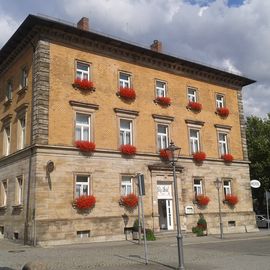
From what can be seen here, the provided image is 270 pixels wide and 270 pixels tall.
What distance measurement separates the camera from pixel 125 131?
27609 millimetres

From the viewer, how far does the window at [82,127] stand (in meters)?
25.5

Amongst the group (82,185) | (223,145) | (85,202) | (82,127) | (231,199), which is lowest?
(85,202)

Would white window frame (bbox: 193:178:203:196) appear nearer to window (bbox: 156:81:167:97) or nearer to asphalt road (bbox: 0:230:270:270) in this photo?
window (bbox: 156:81:167:97)

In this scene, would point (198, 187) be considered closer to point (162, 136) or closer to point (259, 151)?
point (162, 136)

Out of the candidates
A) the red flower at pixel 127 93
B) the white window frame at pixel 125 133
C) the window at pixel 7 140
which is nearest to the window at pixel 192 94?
the red flower at pixel 127 93

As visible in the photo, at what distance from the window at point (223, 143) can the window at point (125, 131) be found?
8.72 metres

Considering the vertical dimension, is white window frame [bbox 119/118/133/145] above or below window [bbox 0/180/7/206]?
above

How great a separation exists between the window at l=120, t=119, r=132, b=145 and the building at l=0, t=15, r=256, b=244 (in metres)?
0.07

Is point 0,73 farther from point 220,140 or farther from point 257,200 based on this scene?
point 257,200

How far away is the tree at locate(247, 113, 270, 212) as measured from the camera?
4662 cm

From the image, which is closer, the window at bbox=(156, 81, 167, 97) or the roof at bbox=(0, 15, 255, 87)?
the roof at bbox=(0, 15, 255, 87)

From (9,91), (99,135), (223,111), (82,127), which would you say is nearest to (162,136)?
(99,135)

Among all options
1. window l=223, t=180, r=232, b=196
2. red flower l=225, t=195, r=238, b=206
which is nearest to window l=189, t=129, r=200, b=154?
window l=223, t=180, r=232, b=196

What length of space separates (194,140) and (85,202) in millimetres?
10912
